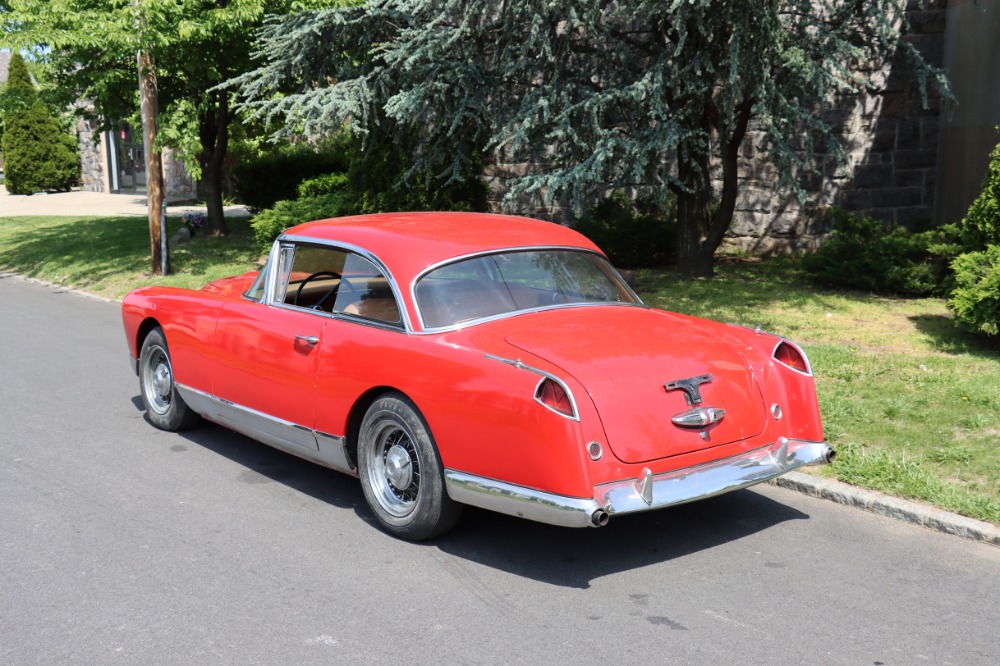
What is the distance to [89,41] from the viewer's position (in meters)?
14.6

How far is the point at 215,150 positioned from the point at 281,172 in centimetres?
188

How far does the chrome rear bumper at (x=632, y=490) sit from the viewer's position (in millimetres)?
4371

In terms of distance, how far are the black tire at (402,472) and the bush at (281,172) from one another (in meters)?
16.8

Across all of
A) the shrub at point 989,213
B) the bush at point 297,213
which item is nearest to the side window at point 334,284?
the shrub at point 989,213

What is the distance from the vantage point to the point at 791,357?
544cm

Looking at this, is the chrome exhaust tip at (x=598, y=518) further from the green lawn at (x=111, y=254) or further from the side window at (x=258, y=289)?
the green lawn at (x=111, y=254)

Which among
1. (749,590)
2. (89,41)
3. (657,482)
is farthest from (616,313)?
(89,41)

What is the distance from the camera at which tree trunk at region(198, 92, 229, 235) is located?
63.4 ft

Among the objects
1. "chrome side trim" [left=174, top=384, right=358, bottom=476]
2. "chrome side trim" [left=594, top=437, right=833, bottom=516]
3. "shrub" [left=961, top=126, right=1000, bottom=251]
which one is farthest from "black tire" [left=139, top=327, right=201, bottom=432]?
"shrub" [left=961, top=126, right=1000, bottom=251]

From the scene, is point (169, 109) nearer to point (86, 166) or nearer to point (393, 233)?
point (393, 233)

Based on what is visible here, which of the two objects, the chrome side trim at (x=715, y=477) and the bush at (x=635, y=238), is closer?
the chrome side trim at (x=715, y=477)

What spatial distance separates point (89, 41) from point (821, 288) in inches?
428

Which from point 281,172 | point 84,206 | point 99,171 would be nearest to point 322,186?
point 281,172

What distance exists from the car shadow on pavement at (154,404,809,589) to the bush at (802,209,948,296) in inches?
228
